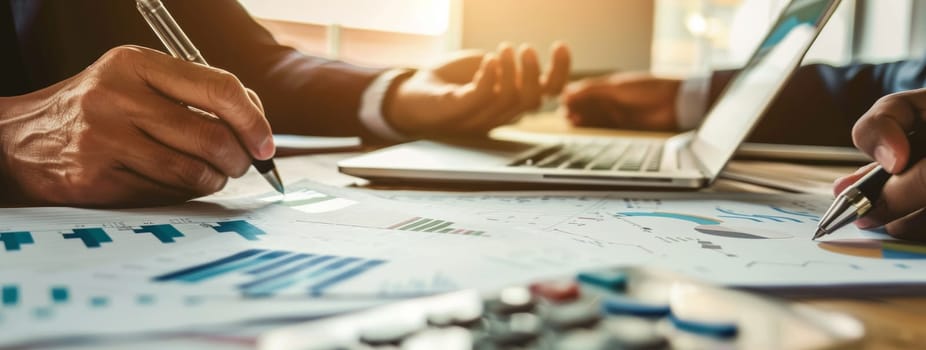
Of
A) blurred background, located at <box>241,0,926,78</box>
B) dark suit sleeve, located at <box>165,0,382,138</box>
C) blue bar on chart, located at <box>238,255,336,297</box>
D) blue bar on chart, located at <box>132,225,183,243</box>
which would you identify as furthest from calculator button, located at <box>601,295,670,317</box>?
blurred background, located at <box>241,0,926,78</box>

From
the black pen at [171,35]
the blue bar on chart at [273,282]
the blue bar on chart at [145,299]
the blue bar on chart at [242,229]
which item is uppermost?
the black pen at [171,35]

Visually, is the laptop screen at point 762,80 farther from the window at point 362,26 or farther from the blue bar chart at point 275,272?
the window at point 362,26

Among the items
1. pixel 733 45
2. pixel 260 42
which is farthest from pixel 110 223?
pixel 733 45

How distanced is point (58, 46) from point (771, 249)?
2.76 ft

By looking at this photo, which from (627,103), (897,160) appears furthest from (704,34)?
(897,160)

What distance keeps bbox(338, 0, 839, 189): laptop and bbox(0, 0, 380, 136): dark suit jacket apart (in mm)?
253

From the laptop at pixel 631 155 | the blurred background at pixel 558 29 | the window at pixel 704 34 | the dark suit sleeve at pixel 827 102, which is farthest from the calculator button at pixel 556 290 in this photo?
the window at pixel 704 34

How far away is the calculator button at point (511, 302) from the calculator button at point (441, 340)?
16mm

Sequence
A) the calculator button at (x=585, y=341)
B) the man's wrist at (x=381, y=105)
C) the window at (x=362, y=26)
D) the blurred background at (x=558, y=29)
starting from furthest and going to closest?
the blurred background at (x=558, y=29)
the window at (x=362, y=26)
the man's wrist at (x=381, y=105)
the calculator button at (x=585, y=341)

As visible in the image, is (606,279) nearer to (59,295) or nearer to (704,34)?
(59,295)

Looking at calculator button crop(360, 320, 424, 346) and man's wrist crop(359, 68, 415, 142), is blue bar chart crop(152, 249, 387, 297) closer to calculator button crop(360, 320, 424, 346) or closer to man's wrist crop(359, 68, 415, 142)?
calculator button crop(360, 320, 424, 346)

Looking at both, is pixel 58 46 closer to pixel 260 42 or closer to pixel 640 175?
pixel 260 42

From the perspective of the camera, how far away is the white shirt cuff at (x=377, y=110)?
37.2 inches

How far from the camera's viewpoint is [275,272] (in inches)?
10.3
